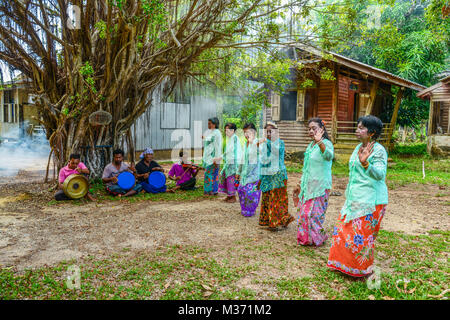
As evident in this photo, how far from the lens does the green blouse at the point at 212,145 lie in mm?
7402

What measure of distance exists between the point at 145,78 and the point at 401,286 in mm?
7322

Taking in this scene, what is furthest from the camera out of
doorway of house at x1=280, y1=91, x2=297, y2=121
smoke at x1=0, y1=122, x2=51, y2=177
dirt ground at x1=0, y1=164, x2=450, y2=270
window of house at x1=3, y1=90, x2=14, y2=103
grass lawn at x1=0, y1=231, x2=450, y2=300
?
window of house at x1=3, y1=90, x2=14, y2=103

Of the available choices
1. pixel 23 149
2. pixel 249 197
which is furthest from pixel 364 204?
pixel 23 149

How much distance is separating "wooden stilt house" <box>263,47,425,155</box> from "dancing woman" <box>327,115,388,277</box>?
1018 centimetres

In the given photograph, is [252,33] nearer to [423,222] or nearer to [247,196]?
[247,196]

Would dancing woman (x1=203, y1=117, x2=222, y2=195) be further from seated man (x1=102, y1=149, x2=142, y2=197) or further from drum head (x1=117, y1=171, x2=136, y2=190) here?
seated man (x1=102, y1=149, x2=142, y2=197)

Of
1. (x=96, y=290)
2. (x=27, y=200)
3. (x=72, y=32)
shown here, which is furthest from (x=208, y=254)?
(x=72, y=32)

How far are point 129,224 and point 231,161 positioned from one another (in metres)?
2.58

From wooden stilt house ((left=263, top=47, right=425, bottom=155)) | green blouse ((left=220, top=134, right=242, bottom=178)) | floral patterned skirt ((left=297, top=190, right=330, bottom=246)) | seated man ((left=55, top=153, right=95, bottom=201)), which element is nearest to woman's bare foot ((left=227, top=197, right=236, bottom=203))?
green blouse ((left=220, top=134, right=242, bottom=178))

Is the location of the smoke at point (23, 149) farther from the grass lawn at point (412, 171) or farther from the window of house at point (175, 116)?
the grass lawn at point (412, 171)

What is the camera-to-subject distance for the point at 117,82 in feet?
24.2

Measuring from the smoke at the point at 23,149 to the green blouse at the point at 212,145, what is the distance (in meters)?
8.02

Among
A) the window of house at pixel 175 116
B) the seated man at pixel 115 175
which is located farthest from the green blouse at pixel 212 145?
the window of house at pixel 175 116

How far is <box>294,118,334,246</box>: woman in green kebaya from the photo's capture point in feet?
12.9
